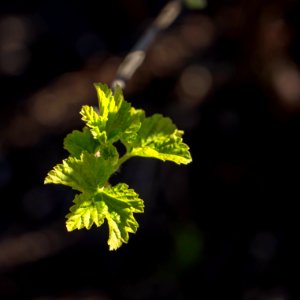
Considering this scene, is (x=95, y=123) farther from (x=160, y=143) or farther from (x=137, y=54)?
(x=137, y=54)

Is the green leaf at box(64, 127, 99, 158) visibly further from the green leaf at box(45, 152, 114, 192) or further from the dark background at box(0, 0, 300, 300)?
the dark background at box(0, 0, 300, 300)

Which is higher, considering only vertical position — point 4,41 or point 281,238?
point 4,41

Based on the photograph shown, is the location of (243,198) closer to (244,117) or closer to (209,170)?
(209,170)

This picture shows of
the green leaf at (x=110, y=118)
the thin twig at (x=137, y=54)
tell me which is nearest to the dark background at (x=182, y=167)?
the thin twig at (x=137, y=54)

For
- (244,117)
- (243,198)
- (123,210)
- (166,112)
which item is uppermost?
(123,210)

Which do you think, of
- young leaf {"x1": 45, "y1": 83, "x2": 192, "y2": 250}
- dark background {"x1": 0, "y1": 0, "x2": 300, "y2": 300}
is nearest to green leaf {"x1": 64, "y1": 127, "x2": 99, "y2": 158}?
young leaf {"x1": 45, "y1": 83, "x2": 192, "y2": 250}

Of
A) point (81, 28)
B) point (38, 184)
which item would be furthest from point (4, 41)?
point (38, 184)
